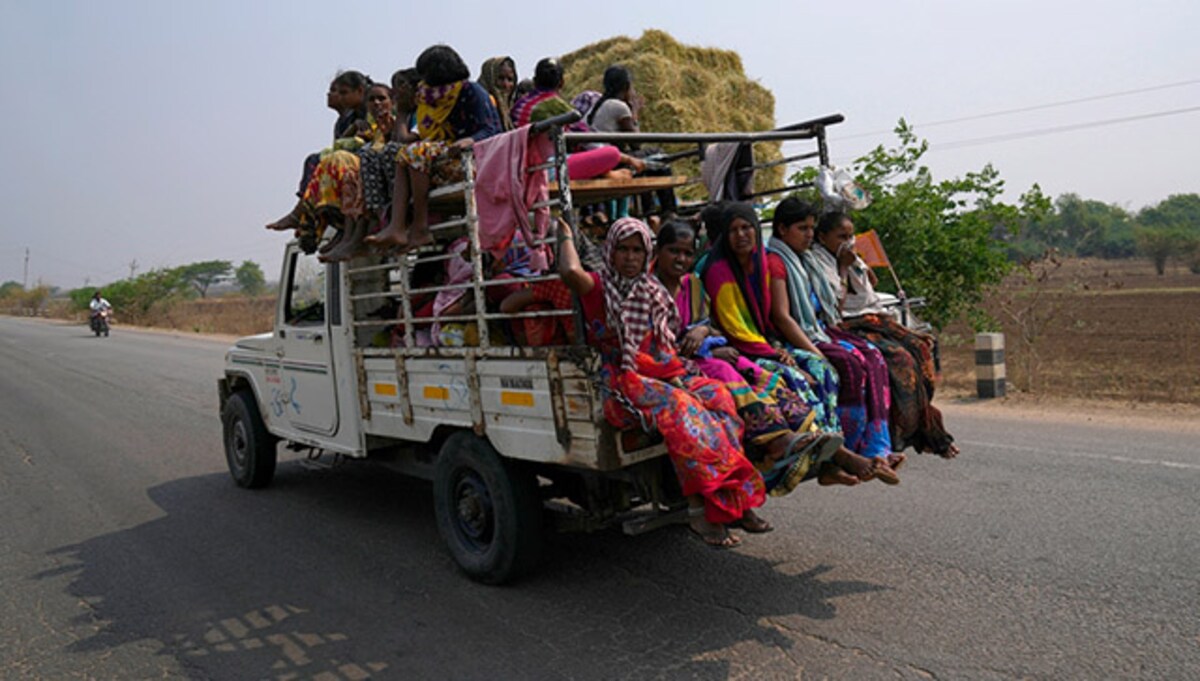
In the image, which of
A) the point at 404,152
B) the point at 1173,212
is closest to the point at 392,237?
the point at 404,152

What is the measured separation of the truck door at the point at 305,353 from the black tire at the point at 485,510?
136cm

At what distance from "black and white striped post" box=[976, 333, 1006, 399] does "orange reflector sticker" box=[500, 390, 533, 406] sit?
288 inches

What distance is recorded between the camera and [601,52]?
12.8m

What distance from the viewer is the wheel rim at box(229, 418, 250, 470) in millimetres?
6677

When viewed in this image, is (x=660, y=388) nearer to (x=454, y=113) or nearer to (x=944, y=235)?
(x=454, y=113)

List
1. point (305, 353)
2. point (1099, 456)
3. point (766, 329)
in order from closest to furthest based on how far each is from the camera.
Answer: point (766, 329) → point (305, 353) → point (1099, 456)

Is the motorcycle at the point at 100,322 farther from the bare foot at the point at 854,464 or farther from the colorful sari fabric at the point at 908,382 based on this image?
the bare foot at the point at 854,464

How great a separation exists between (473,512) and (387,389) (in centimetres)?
101

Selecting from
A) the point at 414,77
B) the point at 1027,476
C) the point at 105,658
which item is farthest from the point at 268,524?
the point at 1027,476

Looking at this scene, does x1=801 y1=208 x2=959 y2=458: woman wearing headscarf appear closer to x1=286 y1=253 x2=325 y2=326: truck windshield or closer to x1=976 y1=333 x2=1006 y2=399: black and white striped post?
x1=286 y1=253 x2=325 y2=326: truck windshield

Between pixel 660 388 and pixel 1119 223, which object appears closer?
pixel 660 388

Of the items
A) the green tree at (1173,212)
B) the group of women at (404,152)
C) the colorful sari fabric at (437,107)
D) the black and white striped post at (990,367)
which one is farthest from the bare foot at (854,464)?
the green tree at (1173,212)

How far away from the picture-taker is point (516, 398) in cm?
393

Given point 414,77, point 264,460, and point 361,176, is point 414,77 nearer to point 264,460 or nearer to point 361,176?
point 361,176
